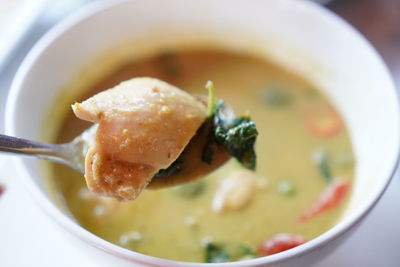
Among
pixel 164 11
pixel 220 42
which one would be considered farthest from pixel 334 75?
pixel 164 11

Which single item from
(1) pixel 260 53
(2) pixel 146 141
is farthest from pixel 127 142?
(1) pixel 260 53

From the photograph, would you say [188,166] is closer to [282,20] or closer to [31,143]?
[31,143]

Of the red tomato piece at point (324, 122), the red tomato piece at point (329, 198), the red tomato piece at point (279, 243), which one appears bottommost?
the red tomato piece at point (279, 243)

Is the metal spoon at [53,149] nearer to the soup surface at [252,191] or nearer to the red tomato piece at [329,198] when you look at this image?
the soup surface at [252,191]

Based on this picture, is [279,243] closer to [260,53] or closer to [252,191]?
[252,191]

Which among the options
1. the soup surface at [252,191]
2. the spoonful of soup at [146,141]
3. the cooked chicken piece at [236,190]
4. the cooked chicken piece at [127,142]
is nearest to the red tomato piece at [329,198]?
the soup surface at [252,191]

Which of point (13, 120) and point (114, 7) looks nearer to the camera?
point (13, 120)
